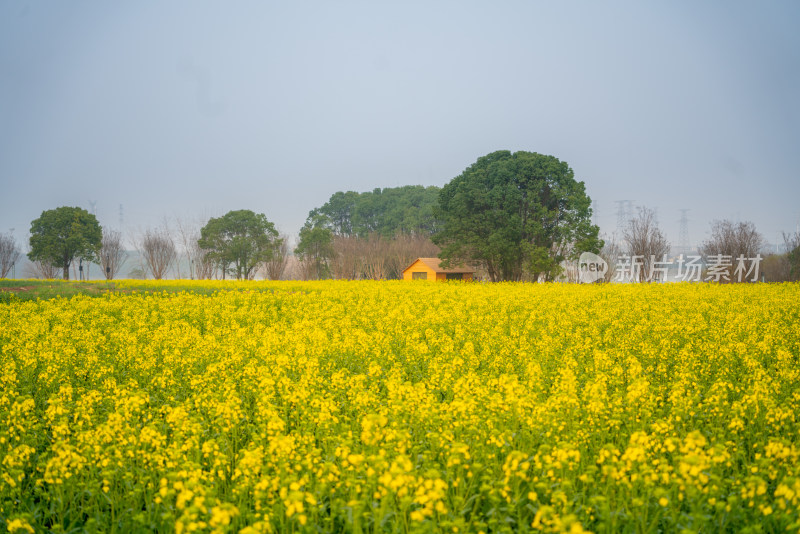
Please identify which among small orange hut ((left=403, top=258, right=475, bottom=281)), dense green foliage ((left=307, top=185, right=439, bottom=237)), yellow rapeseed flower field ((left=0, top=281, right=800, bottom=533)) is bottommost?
yellow rapeseed flower field ((left=0, top=281, right=800, bottom=533))

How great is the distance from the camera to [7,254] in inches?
2746

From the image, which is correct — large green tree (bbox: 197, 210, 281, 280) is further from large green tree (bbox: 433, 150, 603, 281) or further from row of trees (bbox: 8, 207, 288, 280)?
large green tree (bbox: 433, 150, 603, 281)

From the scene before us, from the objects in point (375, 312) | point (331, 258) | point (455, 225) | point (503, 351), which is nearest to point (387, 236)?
point (331, 258)

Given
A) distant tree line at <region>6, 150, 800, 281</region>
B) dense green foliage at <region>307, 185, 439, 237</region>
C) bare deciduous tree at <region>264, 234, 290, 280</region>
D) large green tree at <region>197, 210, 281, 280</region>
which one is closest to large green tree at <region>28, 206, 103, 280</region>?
distant tree line at <region>6, 150, 800, 281</region>

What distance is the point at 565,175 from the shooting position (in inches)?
1778

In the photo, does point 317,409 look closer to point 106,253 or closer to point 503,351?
point 503,351

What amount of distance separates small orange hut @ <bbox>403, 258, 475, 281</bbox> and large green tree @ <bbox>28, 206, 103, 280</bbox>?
125ft

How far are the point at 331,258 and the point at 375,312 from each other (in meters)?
57.7

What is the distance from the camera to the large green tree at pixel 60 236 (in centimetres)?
6100

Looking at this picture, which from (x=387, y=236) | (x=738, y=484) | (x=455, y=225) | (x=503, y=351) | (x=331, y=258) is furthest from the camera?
(x=387, y=236)

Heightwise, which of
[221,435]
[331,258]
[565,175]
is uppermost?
[565,175]

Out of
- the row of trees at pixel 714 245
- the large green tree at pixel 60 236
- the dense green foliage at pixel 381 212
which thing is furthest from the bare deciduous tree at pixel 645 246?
the large green tree at pixel 60 236

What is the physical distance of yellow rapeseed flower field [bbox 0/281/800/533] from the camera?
15.5 feet

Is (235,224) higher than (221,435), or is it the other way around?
(235,224)
